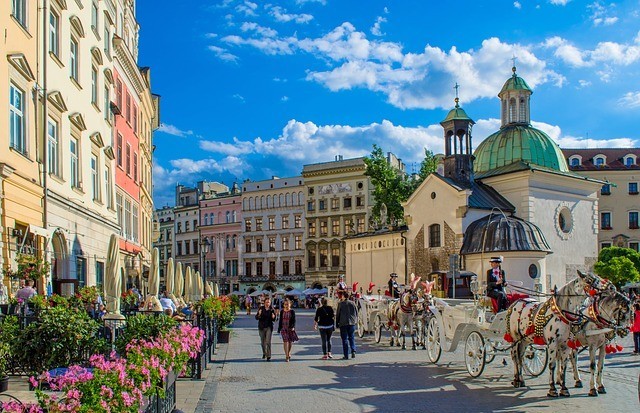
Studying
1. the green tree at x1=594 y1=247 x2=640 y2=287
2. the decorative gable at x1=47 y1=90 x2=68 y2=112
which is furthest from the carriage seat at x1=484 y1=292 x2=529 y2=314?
the green tree at x1=594 y1=247 x2=640 y2=287

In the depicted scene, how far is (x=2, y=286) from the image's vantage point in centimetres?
1573

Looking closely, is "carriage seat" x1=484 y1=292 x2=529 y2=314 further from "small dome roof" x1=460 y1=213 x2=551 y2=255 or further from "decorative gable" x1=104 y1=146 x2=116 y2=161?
"small dome roof" x1=460 y1=213 x2=551 y2=255

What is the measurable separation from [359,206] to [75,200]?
56.5m

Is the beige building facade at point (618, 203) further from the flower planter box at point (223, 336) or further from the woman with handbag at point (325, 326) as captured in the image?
the woman with handbag at point (325, 326)

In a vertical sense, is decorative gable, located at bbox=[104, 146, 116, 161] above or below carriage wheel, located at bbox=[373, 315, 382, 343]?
above

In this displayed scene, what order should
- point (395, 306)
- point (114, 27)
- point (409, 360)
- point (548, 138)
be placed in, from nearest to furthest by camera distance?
1. point (409, 360)
2. point (395, 306)
3. point (114, 27)
4. point (548, 138)

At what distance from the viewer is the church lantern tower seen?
44719 millimetres

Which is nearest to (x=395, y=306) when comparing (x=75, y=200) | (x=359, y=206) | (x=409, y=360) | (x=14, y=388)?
(x=409, y=360)

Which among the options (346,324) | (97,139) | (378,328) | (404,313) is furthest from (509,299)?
(97,139)

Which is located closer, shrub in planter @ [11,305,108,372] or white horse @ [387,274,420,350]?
shrub in planter @ [11,305,108,372]

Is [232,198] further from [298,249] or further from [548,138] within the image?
[548,138]

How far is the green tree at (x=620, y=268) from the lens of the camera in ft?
171

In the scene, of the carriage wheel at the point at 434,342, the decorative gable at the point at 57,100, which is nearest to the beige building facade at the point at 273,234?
the decorative gable at the point at 57,100

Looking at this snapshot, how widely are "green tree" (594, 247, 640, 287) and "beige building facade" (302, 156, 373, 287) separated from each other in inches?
1098
